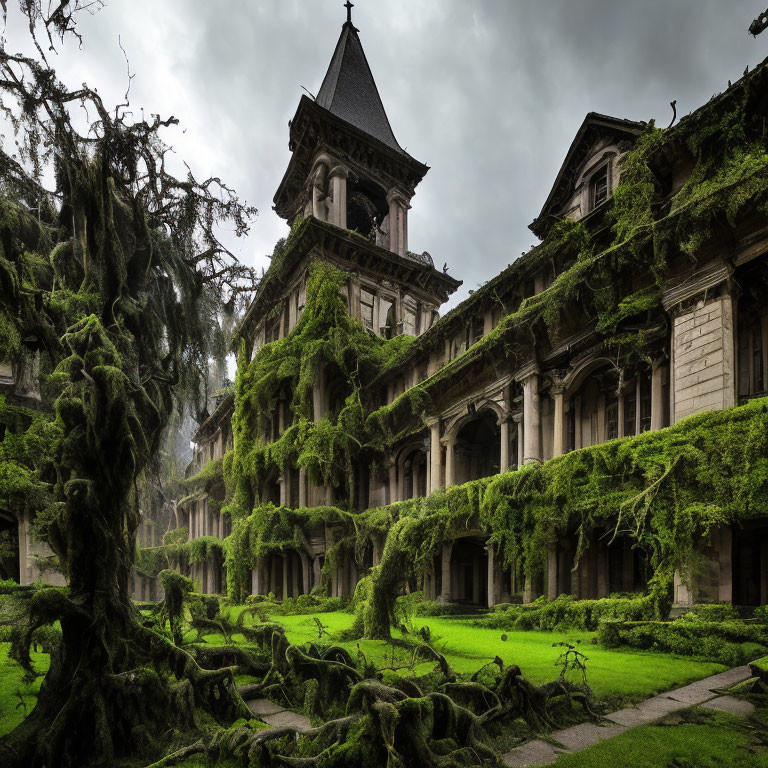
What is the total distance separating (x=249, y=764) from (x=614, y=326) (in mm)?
13338

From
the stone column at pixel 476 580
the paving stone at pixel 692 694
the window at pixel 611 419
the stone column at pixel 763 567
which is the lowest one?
the stone column at pixel 476 580

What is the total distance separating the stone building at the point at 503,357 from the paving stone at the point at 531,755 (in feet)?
21.9

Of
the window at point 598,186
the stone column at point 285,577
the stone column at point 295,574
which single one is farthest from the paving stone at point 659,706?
the stone column at point 285,577

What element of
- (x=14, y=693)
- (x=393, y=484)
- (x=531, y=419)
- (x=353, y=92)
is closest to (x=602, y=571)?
(x=531, y=419)

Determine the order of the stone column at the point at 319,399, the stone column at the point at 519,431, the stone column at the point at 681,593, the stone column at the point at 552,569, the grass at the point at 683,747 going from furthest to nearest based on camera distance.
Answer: the stone column at the point at 319,399 < the stone column at the point at 519,431 < the stone column at the point at 552,569 < the stone column at the point at 681,593 < the grass at the point at 683,747

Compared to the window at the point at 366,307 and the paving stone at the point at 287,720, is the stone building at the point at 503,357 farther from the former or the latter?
the paving stone at the point at 287,720

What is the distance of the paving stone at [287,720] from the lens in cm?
612

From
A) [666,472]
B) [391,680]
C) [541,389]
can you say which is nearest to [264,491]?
[541,389]

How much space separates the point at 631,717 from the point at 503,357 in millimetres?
13673

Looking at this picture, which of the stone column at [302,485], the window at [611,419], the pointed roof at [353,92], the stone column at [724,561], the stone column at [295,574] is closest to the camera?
the stone column at [724,561]

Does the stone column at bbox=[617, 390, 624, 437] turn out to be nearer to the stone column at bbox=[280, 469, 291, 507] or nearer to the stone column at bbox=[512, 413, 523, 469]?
the stone column at bbox=[512, 413, 523, 469]

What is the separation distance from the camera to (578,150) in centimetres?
2033

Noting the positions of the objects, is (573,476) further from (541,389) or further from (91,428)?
(91,428)

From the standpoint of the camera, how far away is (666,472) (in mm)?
10672
